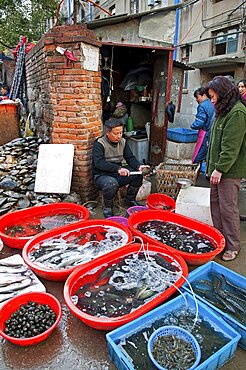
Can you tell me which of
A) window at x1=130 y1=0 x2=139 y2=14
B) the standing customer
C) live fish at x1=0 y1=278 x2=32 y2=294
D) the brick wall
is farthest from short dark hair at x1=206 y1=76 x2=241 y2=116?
window at x1=130 y1=0 x2=139 y2=14

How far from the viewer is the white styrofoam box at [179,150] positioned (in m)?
6.56

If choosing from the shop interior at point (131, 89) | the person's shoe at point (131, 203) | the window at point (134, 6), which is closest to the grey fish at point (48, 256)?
the person's shoe at point (131, 203)

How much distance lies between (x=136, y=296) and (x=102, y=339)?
41 centimetres

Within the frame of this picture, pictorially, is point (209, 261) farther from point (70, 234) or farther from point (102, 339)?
point (70, 234)

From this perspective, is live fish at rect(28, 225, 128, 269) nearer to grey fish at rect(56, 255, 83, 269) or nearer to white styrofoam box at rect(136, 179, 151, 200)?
grey fish at rect(56, 255, 83, 269)

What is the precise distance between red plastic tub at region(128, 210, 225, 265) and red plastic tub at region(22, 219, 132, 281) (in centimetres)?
20

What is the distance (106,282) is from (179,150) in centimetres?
478

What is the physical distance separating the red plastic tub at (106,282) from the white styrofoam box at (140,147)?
4126mm

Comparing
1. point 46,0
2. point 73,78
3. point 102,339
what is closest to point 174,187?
point 73,78

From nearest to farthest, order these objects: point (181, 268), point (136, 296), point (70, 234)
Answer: point (136, 296) < point (181, 268) < point (70, 234)

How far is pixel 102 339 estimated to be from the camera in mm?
2045

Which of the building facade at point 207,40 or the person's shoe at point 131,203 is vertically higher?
the building facade at point 207,40

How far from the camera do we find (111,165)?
3.89 m

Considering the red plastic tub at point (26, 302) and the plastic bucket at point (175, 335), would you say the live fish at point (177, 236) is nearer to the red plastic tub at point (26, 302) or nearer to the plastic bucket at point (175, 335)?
the plastic bucket at point (175, 335)
